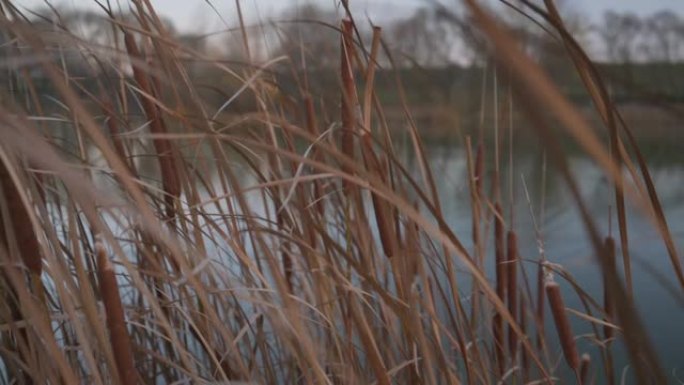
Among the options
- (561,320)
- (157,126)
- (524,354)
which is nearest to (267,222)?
(157,126)

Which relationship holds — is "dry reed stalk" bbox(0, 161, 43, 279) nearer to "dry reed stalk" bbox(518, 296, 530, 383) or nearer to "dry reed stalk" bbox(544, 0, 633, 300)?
"dry reed stalk" bbox(544, 0, 633, 300)

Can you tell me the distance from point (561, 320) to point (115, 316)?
30 centimetres

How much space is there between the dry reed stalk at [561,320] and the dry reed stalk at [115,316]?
0.26 meters

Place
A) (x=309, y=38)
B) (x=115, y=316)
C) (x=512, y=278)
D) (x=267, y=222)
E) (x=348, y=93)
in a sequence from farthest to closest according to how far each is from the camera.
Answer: (x=309, y=38) → (x=512, y=278) → (x=267, y=222) → (x=348, y=93) → (x=115, y=316)

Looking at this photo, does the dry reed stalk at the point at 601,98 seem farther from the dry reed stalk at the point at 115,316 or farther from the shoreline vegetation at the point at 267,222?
the dry reed stalk at the point at 115,316

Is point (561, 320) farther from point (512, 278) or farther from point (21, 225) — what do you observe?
point (21, 225)

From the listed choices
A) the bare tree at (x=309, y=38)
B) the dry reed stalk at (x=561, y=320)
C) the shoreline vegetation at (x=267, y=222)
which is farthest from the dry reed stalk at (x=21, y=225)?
Result: the bare tree at (x=309, y=38)

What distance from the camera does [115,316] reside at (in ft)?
1.06

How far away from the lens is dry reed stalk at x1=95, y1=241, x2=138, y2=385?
32 cm

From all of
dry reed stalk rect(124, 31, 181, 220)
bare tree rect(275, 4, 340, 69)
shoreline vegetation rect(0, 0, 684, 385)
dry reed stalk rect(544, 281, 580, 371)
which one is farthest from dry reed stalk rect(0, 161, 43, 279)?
bare tree rect(275, 4, 340, 69)

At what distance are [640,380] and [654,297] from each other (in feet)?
6.46

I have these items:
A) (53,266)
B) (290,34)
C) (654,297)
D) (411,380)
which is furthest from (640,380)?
(654,297)

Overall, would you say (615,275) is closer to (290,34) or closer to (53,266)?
(53,266)

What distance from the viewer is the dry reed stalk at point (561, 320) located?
0.49 metres
